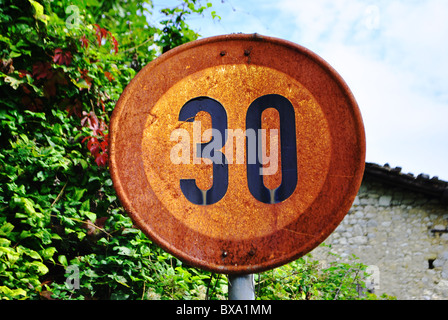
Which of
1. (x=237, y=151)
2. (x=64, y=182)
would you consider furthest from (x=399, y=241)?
(x=237, y=151)

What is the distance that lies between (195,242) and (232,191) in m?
0.20

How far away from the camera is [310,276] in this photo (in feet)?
9.93

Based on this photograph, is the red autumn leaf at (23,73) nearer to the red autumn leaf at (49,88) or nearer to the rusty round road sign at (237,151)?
the red autumn leaf at (49,88)

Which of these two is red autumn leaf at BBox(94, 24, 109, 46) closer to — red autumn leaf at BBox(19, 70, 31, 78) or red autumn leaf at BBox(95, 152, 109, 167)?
red autumn leaf at BBox(19, 70, 31, 78)

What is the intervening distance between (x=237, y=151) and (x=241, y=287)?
1.39 feet

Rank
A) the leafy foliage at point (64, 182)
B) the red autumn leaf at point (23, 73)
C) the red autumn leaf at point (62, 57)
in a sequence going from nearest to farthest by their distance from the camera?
the leafy foliage at point (64, 182)
the red autumn leaf at point (23, 73)
the red autumn leaf at point (62, 57)

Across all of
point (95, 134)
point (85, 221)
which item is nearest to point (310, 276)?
point (85, 221)

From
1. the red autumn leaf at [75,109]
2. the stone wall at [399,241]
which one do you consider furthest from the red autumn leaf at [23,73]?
the stone wall at [399,241]

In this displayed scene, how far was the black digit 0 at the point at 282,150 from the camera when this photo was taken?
111cm

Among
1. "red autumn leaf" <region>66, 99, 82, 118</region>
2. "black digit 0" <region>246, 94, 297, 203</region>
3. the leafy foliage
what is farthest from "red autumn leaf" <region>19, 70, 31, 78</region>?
"black digit 0" <region>246, 94, 297, 203</region>

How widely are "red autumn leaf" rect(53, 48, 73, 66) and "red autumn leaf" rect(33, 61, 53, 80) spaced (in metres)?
0.07

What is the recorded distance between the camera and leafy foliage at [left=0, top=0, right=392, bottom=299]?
2.04 meters
